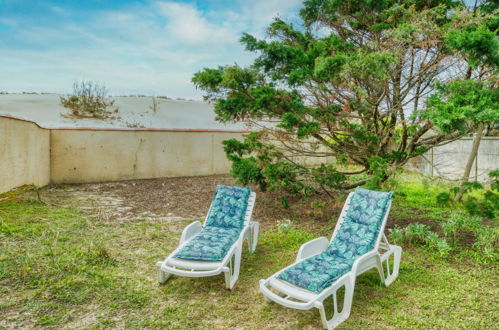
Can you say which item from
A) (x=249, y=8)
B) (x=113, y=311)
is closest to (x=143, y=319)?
(x=113, y=311)

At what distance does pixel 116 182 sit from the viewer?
1195 centimetres

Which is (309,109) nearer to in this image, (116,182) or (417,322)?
(417,322)

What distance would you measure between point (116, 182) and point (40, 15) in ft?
23.0

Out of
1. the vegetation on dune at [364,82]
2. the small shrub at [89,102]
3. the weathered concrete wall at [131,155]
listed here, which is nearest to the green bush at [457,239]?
the vegetation on dune at [364,82]

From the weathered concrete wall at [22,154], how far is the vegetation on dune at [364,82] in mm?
5222

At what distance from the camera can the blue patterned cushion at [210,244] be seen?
12.7 ft

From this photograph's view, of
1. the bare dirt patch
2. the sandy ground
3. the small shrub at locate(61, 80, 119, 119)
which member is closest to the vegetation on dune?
the bare dirt patch

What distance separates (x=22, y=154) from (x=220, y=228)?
6822 mm

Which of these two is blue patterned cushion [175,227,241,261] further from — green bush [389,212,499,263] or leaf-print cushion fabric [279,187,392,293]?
green bush [389,212,499,263]

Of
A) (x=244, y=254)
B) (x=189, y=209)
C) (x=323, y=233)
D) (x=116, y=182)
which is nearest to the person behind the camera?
(x=244, y=254)

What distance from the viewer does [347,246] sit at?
13.5ft

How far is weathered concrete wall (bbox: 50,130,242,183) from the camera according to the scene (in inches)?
452

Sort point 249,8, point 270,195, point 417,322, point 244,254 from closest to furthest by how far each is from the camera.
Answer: point 417,322, point 244,254, point 270,195, point 249,8

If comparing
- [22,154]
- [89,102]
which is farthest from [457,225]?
[89,102]
